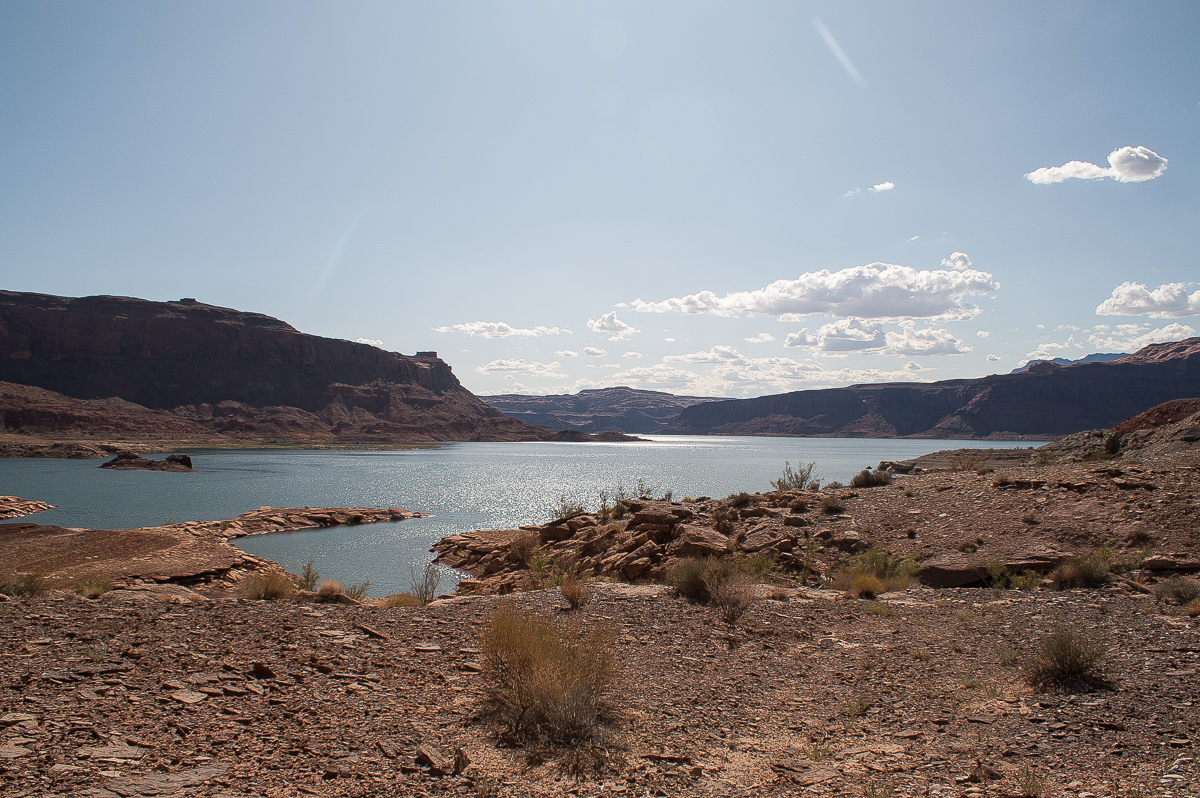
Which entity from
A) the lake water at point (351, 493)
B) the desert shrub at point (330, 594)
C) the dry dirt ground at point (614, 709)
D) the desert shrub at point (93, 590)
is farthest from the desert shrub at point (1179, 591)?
the lake water at point (351, 493)

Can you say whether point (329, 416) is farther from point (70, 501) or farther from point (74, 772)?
point (74, 772)

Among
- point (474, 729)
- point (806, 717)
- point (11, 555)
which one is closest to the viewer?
point (474, 729)

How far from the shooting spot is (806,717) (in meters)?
5.38

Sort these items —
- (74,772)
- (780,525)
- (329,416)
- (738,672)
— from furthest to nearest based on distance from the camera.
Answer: (329,416) < (780,525) < (738,672) < (74,772)

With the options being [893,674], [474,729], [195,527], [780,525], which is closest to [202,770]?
[474,729]

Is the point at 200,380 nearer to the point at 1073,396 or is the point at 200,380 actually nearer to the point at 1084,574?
the point at 1084,574

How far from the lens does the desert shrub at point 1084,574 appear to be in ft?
32.6

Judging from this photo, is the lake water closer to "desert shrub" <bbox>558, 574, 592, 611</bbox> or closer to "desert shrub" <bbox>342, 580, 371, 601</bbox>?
"desert shrub" <bbox>342, 580, 371, 601</bbox>

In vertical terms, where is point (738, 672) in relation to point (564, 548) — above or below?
above

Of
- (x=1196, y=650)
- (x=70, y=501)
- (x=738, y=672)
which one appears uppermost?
(x=1196, y=650)

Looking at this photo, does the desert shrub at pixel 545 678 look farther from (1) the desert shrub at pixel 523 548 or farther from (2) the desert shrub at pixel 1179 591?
(1) the desert shrub at pixel 523 548

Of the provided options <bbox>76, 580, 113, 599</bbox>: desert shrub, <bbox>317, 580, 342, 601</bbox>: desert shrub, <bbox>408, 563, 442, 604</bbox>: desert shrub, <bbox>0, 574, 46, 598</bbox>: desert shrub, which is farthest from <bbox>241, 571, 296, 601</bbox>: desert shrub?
<bbox>0, 574, 46, 598</bbox>: desert shrub

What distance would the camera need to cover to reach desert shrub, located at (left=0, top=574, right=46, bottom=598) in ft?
27.5

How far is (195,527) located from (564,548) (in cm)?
1824
